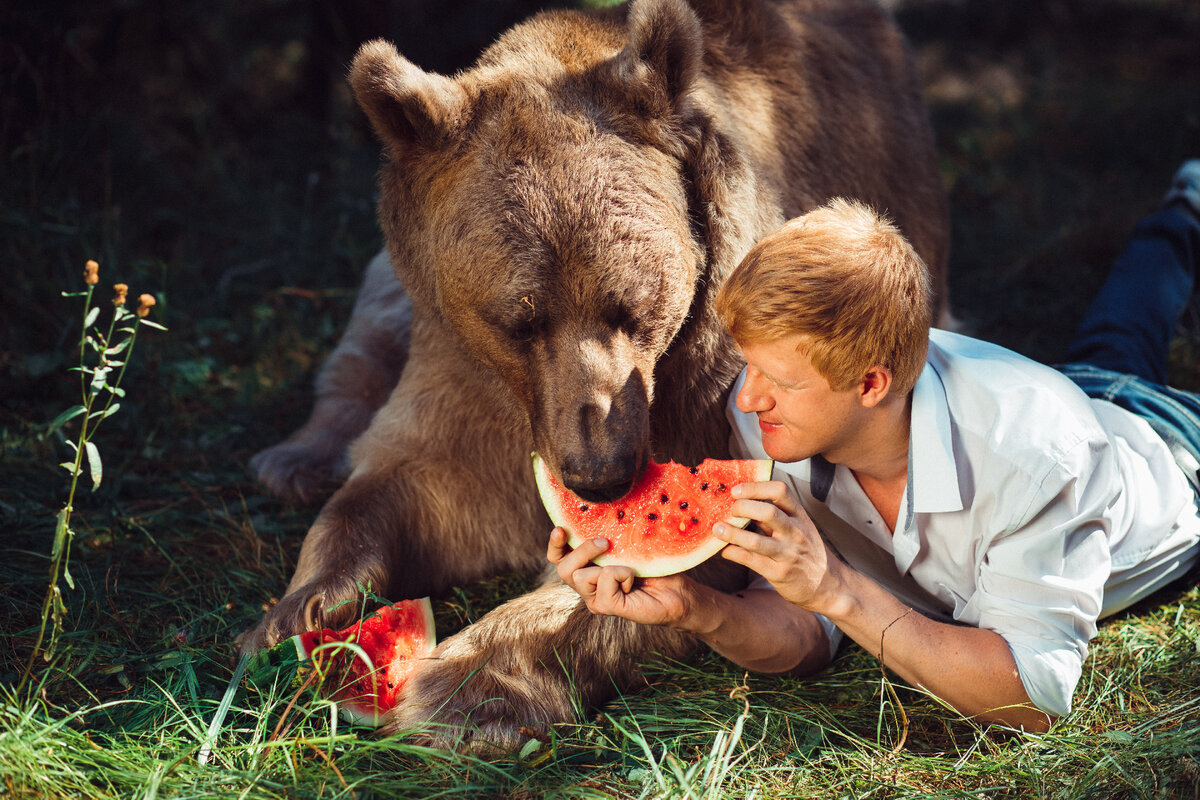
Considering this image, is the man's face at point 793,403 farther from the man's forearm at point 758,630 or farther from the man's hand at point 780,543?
the man's forearm at point 758,630

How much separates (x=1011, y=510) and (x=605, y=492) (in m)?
0.95

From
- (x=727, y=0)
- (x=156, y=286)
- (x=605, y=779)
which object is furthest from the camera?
(x=156, y=286)

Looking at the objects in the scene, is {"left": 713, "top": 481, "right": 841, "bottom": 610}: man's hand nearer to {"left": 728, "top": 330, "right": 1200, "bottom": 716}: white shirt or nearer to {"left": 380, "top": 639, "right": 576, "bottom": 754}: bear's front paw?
{"left": 728, "top": 330, "right": 1200, "bottom": 716}: white shirt

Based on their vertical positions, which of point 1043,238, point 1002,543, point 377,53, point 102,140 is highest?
point 377,53

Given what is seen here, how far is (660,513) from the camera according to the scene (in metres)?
2.59

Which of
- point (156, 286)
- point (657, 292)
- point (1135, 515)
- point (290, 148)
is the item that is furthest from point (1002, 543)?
point (290, 148)

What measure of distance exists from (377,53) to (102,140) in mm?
3506

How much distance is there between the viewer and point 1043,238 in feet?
19.3

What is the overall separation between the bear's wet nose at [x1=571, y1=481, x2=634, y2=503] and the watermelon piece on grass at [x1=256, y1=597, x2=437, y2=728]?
25.5 inches

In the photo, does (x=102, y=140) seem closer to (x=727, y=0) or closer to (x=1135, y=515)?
(x=727, y=0)

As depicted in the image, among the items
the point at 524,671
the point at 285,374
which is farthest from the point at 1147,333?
the point at 285,374

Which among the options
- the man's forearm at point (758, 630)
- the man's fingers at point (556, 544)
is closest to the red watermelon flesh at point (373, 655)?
the man's fingers at point (556, 544)

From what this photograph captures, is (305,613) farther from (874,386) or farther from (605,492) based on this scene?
(874,386)

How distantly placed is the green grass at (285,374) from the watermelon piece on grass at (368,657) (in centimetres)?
10
